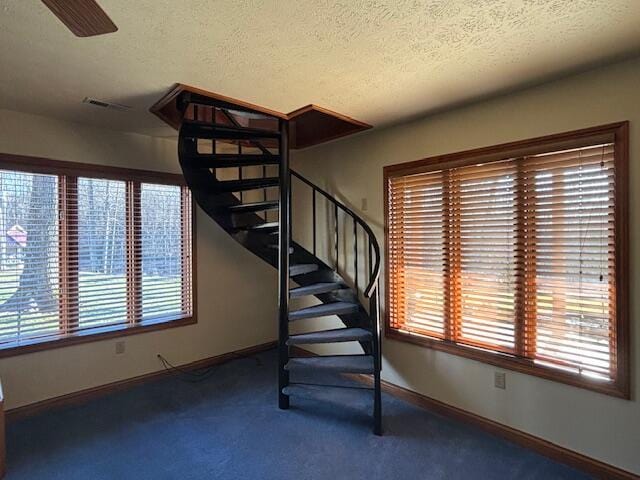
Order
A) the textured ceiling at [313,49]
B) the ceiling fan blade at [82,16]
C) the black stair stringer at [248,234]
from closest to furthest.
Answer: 1. the ceiling fan blade at [82,16]
2. the textured ceiling at [313,49]
3. the black stair stringer at [248,234]

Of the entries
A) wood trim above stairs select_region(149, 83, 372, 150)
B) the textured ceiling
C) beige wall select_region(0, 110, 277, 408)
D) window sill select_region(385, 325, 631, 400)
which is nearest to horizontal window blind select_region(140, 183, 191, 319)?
beige wall select_region(0, 110, 277, 408)

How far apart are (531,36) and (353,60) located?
885 millimetres

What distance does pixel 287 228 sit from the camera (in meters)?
2.95

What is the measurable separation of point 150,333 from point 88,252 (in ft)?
3.13

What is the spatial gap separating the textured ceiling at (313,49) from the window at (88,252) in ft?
2.44

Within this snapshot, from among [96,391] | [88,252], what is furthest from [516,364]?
[88,252]

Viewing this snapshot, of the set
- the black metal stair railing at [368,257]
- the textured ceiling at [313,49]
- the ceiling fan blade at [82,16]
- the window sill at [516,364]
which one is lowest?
the window sill at [516,364]

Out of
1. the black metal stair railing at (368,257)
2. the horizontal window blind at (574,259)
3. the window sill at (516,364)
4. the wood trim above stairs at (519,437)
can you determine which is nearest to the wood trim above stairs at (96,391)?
the black metal stair railing at (368,257)

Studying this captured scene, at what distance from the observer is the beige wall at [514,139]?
206 centimetres

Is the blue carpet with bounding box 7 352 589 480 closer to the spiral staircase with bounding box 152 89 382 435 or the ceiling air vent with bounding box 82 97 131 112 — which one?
the spiral staircase with bounding box 152 89 382 435

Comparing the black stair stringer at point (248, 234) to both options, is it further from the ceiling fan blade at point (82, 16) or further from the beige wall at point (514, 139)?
the ceiling fan blade at point (82, 16)

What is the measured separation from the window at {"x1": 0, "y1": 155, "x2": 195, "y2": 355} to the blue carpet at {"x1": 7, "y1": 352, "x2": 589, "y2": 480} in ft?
2.29

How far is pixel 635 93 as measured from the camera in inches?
79.9

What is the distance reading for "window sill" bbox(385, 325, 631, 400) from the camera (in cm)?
213
